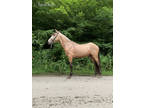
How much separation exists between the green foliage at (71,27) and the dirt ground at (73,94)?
5.78 feet

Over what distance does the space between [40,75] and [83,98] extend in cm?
280

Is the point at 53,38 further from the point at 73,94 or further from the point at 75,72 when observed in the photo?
the point at 73,94

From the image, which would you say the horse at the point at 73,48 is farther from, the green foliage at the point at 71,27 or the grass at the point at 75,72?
the green foliage at the point at 71,27

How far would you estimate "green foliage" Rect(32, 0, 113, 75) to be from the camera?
7.09 meters

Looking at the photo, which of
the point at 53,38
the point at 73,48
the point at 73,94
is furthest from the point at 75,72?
the point at 73,94

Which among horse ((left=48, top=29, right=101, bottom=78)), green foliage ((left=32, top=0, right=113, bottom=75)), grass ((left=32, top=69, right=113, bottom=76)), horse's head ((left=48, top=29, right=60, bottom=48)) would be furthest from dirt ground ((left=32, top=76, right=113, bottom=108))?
green foliage ((left=32, top=0, right=113, bottom=75))

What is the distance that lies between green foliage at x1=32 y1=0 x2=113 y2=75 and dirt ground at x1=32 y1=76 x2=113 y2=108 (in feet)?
5.78

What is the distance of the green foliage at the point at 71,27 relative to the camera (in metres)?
7.09

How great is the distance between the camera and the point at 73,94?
13.3 ft

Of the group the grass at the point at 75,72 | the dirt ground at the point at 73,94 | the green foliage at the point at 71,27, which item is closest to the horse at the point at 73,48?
the grass at the point at 75,72

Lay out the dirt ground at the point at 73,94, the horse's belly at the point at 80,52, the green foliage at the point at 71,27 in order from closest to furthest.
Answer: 1. the dirt ground at the point at 73,94
2. the horse's belly at the point at 80,52
3. the green foliage at the point at 71,27

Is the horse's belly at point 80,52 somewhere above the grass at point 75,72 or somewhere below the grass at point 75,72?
above

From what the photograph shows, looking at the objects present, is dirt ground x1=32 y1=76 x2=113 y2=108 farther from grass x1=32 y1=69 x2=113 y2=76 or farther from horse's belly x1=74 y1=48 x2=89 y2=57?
grass x1=32 y1=69 x2=113 y2=76
